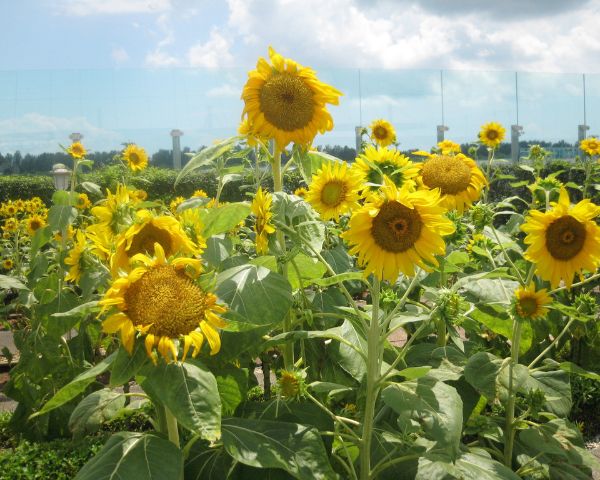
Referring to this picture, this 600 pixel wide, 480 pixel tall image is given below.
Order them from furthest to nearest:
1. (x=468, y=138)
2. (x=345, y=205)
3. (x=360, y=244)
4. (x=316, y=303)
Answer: (x=468, y=138) → (x=316, y=303) → (x=345, y=205) → (x=360, y=244)

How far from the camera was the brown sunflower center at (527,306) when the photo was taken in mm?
2111

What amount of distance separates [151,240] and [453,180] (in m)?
1.11

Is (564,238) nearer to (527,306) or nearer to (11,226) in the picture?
(527,306)

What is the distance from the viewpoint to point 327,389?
6.29 ft

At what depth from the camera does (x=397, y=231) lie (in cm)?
162

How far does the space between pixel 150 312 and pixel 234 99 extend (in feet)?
55.7

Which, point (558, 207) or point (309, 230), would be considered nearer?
point (309, 230)

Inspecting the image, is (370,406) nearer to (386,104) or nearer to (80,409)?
(80,409)

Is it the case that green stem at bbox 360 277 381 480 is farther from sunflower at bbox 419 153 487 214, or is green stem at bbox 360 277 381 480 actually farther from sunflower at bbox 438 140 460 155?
sunflower at bbox 438 140 460 155

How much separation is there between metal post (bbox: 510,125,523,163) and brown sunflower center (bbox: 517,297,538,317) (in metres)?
14.7

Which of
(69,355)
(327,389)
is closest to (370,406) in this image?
(327,389)

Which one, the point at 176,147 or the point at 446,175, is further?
the point at 176,147

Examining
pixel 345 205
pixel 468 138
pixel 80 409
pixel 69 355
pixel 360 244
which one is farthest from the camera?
pixel 468 138

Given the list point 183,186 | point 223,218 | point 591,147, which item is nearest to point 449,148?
point 223,218
